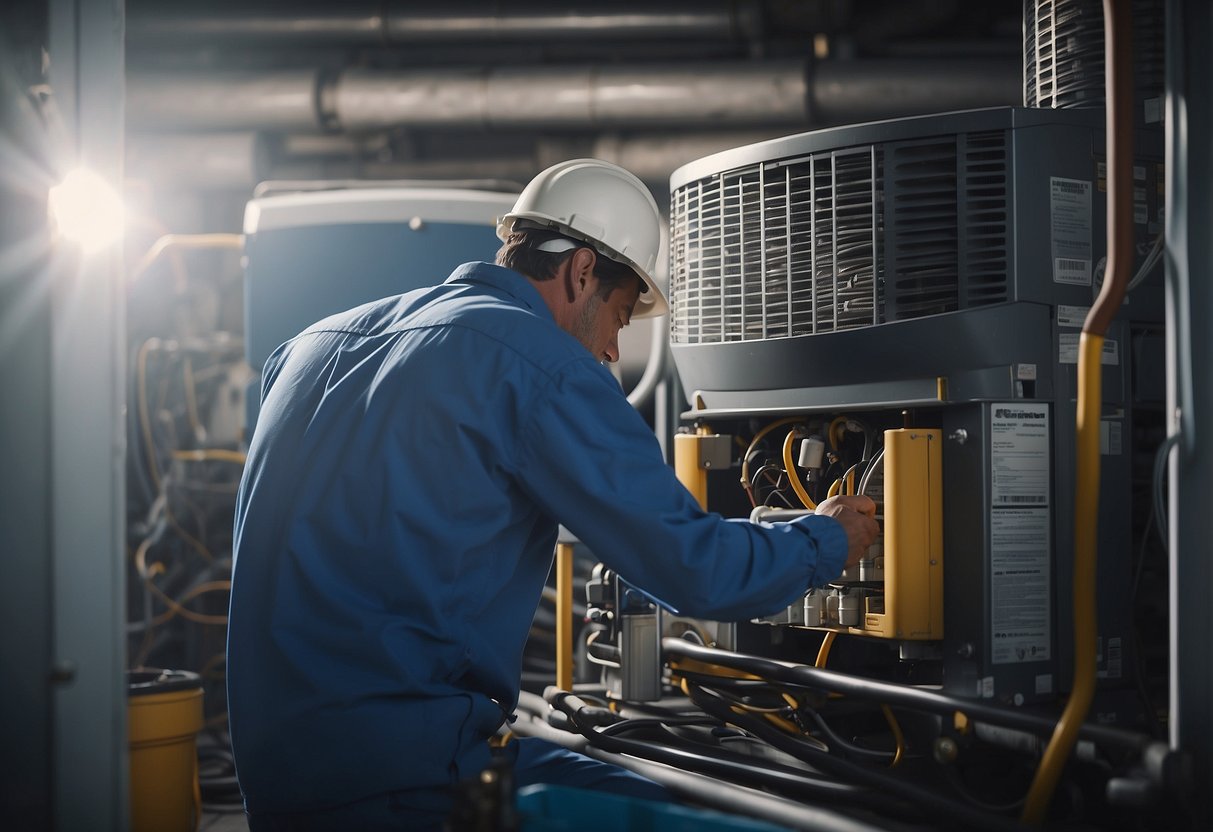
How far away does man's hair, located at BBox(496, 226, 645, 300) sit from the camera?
1.77 meters

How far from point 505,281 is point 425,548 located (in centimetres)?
43

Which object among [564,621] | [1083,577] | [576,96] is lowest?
[564,621]

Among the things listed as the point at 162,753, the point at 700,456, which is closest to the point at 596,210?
the point at 700,456

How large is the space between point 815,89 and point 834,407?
213 cm

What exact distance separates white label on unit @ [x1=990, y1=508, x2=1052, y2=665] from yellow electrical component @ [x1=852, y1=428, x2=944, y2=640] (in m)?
0.09

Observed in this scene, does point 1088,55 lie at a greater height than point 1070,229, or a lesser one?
greater

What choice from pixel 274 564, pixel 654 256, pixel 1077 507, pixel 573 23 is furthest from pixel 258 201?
pixel 1077 507

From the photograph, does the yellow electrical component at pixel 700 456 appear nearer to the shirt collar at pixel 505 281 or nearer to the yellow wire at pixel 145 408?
Result: the shirt collar at pixel 505 281

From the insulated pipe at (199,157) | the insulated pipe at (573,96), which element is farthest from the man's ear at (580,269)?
the insulated pipe at (199,157)

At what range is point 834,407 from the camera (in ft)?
6.04

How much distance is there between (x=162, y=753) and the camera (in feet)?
7.83

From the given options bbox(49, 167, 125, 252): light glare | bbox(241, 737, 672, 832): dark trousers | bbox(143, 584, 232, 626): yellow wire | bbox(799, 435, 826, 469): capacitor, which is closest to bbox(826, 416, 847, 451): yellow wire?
bbox(799, 435, 826, 469): capacitor

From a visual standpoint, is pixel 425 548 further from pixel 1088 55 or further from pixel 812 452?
pixel 1088 55

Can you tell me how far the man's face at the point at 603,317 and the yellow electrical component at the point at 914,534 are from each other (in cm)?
45
